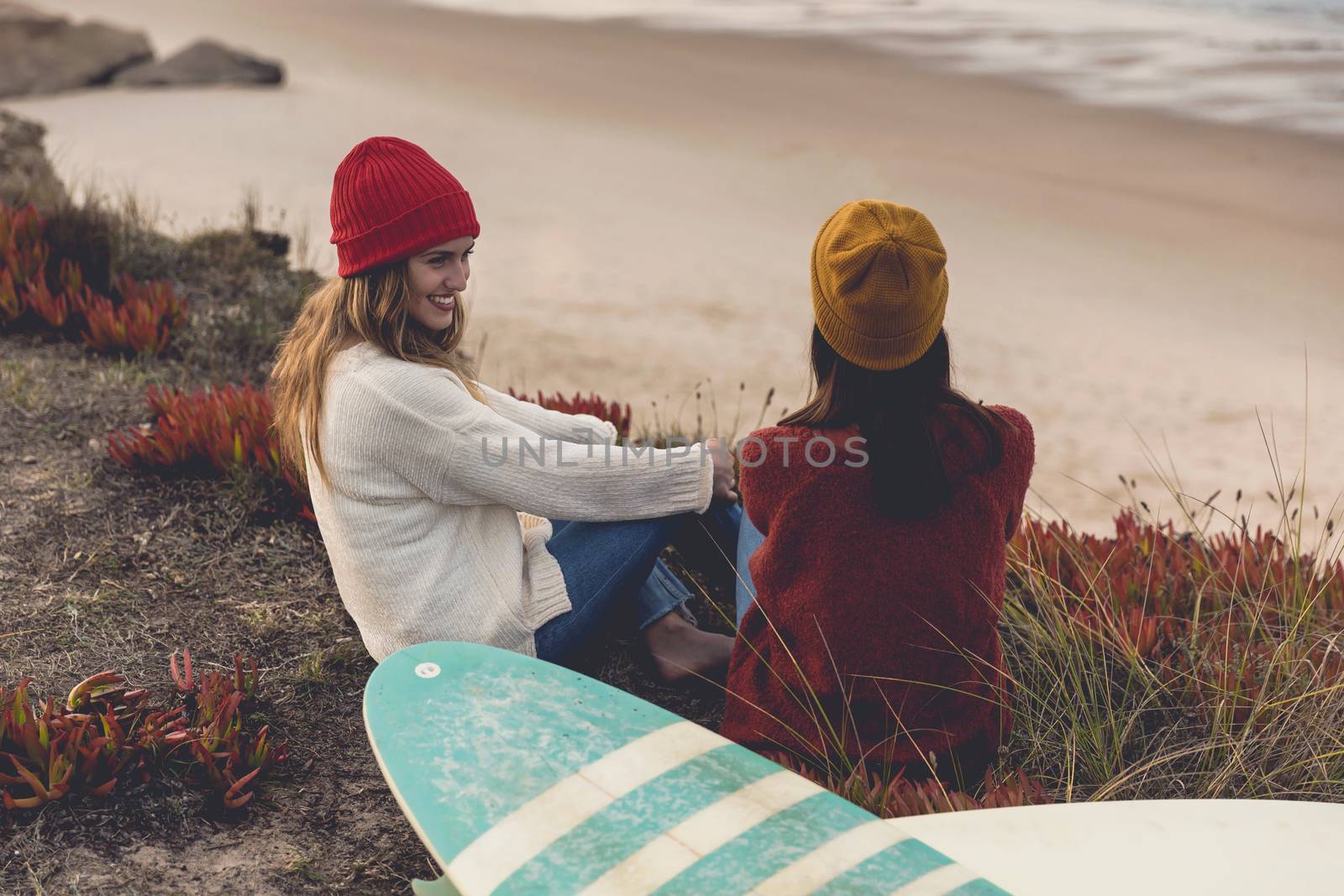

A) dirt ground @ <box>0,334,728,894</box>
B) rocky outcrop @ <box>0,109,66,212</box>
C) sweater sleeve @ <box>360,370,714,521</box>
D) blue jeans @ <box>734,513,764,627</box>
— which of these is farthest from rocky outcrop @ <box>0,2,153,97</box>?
blue jeans @ <box>734,513,764,627</box>

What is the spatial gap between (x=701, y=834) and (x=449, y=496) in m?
1.02

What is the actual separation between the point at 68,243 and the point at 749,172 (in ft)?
18.9

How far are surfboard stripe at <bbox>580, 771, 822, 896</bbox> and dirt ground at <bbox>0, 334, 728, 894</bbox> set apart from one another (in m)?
0.74

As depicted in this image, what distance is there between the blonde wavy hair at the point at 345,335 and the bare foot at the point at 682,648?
980 millimetres

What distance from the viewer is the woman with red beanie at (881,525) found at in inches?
100.0

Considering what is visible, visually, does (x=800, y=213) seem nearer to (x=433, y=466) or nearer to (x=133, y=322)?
(x=133, y=322)

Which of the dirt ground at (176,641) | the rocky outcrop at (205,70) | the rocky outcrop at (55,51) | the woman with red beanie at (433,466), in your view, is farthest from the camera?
the rocky outcrop at (205,70)

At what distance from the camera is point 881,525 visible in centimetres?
262

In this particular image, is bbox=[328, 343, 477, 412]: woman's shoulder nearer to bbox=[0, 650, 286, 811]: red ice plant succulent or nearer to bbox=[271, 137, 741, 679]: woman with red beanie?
bbox=[271, 137, 741, 679]: woman with red beanie

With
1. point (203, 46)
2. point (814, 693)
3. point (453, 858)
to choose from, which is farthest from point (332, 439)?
point (203, 46)

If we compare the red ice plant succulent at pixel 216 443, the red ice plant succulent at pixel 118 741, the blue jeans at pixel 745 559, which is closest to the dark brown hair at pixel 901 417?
the blue jeans at pixel 745 559

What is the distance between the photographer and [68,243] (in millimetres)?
5938

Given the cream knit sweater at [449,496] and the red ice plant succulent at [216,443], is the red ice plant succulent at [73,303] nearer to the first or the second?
the red ice plant succulent at [216,443]

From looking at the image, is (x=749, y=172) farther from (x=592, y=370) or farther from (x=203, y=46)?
(x=203, y=46)
